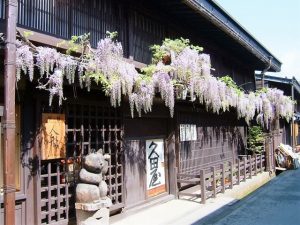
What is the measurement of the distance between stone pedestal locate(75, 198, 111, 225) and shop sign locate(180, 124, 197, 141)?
5191 mm

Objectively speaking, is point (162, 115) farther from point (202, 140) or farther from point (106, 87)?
point (106, 87)

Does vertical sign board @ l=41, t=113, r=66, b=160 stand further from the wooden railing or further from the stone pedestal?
the wooden railing

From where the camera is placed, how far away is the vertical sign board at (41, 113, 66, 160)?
7.01 meters

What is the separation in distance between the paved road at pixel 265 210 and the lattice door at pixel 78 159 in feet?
7.13

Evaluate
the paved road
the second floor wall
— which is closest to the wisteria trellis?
the second floor wall

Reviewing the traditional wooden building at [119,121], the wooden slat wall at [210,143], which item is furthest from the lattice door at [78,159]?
the wooden slat wall at [210,143]

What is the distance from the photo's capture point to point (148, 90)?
8.20m

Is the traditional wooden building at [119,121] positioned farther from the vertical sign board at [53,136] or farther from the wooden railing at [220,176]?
the wooden railing at [220,176]

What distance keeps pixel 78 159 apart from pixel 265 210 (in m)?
5.53

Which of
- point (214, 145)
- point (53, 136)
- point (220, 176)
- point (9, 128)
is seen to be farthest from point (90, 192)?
point (214, 145)

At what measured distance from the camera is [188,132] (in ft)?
42.0

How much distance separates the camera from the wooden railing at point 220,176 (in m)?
11.5

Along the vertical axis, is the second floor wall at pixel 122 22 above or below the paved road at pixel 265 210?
above

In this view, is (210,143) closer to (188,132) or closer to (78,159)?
(188,132)
